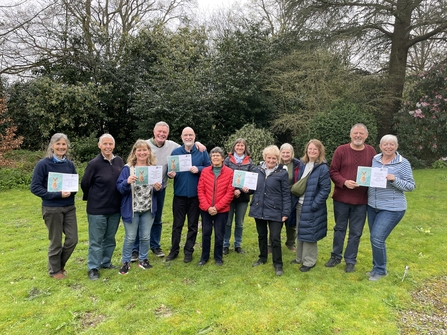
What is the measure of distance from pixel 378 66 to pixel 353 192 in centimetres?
1238

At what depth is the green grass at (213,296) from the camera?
10.5ft

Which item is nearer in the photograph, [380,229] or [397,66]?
[380,229]

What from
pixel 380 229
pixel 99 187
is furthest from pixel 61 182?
pixel 380 229

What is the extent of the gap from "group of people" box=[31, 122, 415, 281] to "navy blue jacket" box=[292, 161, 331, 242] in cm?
1

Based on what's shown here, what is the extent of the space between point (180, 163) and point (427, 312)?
359 cm

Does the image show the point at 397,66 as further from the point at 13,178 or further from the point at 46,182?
the point at 13,178

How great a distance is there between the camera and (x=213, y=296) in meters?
3.75

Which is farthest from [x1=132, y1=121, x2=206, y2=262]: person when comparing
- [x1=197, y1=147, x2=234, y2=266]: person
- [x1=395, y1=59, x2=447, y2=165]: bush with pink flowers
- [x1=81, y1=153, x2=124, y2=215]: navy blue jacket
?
[x1=395, y1=59, x2=447, y2=165]: bush with pink flowers

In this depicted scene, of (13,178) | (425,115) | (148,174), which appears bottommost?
(13,178)

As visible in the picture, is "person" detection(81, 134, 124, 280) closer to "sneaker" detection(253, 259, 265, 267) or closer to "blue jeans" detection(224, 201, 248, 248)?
"blue jeans" detection(224, 201, 248, 248)

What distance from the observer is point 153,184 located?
4.26m

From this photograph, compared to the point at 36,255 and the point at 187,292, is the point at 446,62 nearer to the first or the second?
the point at 187,292

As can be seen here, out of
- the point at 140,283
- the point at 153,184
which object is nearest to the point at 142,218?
the point at 153,184

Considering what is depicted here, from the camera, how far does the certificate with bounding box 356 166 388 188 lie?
3781 millimetres
